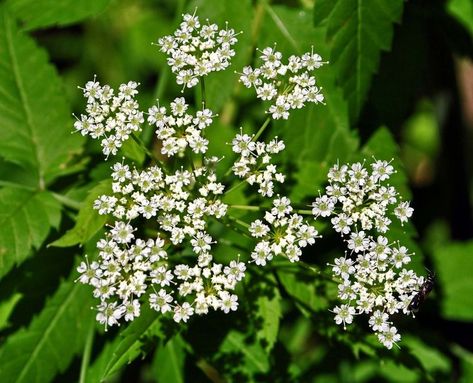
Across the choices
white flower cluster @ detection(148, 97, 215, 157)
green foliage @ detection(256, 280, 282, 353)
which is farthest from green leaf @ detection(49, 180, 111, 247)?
green foliage @ detection(256, 280, 282, 353)

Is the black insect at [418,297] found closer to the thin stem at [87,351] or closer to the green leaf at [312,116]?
the green leaf at [312,116]

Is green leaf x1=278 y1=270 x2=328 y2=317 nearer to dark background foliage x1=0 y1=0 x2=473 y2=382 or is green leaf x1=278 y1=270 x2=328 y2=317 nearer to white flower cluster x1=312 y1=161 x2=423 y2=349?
dark background foliage x1=0 y1=0 x2=473 y2=382

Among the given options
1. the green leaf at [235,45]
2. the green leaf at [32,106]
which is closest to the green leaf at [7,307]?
the green leaf at [32,106]

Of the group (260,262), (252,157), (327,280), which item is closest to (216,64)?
(252,157)

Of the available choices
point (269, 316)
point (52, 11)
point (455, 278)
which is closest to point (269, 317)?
point (269, 316)

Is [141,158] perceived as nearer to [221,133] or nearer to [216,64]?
[216,64]

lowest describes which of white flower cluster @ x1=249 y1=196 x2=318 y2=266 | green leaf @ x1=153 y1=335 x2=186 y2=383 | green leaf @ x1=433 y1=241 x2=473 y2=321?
green leaf @ x1=433 y1=241 x2=473 y2=321
